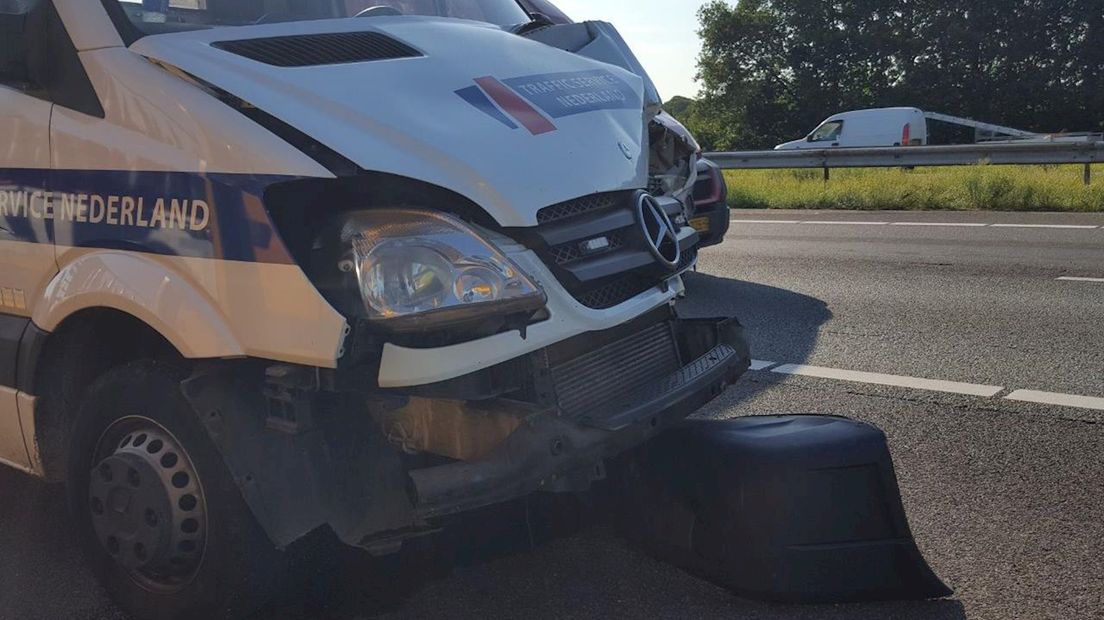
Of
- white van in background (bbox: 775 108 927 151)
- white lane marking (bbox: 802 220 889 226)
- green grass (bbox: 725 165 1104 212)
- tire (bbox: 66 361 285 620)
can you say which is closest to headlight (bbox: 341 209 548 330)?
tire (bbox: 66 361 285 620)

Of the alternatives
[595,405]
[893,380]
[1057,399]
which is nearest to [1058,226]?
[893,380]

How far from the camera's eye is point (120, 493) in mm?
3150

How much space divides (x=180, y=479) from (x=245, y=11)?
148 centimetres

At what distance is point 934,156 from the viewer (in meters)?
16.7

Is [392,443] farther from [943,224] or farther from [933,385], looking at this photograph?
[943,224]

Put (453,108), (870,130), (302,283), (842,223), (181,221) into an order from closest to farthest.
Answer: (302,283), (181,221), (453,108), (842,223), (870,130)

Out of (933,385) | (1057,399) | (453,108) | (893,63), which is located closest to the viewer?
(453,108)

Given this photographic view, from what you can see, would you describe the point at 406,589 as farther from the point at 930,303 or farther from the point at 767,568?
the point at 930,303

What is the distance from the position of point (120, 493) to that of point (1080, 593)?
106 inches

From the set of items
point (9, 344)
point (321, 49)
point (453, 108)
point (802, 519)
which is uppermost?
point (321, 49)

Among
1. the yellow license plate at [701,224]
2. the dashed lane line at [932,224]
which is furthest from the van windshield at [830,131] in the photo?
the yellow license plate at [701,224]

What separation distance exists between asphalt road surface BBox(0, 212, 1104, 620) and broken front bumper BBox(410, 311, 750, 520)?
583mm

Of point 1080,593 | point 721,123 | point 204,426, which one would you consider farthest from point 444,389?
point 721,123

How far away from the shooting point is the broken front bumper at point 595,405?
2781 millimetres
